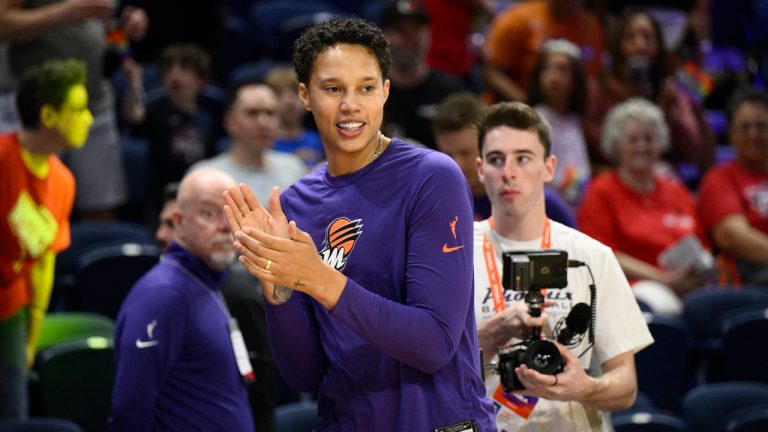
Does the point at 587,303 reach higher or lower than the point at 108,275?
higher

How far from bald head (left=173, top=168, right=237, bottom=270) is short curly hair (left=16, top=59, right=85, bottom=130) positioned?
1.06 meters

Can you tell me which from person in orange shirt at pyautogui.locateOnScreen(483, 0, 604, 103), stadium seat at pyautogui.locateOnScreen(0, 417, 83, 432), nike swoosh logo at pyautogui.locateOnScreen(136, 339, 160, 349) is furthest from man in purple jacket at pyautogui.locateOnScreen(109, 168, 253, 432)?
person in orange shirt at pyautogui.locateOnScreen(483, 0, 604, 103)

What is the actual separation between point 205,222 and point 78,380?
1.32 meters

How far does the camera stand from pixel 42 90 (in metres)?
4.78

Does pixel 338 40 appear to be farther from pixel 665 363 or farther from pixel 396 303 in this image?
pixel 665 363

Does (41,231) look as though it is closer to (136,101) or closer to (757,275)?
(136,101)

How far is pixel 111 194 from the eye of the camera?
6836 mm

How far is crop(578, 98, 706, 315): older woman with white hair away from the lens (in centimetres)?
636

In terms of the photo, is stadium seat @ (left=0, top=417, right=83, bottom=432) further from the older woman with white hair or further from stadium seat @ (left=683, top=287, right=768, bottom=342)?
stadium seat @ (left=683, top=287, right=768, bottom=342)

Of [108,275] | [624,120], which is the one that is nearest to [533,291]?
[108,275]

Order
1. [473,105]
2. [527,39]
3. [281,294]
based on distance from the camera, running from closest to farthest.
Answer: [281,294]
[473,105]
[527,39]

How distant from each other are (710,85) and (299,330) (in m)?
7.46

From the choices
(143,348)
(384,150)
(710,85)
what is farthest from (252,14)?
(384,150)

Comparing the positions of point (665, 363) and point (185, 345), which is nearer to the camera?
point (185, 345)
